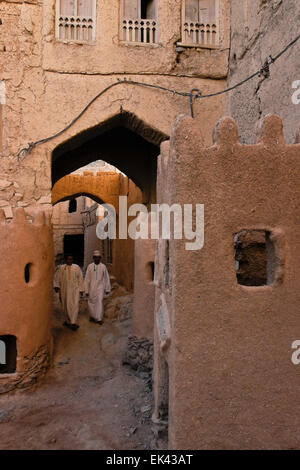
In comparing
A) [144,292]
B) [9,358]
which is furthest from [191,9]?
[9,358]

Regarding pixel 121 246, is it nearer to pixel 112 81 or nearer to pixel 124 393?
pixel 112 81

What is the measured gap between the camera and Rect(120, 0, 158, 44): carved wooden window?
6.86 metres

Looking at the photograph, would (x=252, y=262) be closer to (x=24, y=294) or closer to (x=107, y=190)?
(x=24, y=294)

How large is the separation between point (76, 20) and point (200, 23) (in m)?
2.18

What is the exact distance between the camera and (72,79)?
662 cm

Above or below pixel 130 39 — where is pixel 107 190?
below

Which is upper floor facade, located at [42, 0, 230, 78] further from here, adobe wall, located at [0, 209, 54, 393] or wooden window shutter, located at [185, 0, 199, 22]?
adobe wall, located at [0, 209, 54, 393]

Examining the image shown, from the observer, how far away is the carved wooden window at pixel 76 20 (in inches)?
262

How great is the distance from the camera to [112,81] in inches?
264

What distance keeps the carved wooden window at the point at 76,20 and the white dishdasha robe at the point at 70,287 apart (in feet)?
14.0

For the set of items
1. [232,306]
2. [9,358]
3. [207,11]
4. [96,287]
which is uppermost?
[207,11]

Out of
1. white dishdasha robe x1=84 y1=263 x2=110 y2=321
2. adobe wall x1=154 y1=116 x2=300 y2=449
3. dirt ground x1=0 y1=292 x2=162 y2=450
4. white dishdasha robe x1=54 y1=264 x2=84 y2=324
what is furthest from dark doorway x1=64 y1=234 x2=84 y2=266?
adobe wall x1=154 y1=116 x2=300 y2=449
